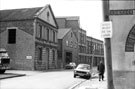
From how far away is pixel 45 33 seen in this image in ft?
136

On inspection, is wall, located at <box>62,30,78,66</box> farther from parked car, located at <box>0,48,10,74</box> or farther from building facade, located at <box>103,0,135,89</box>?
building facade, located at <box>103,0,135,89</box>

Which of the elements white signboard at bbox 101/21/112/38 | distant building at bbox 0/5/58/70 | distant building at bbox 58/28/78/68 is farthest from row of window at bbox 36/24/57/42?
white signboard at bbox 101/21/112/38

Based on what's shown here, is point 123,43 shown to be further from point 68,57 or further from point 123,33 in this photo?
point 68,57

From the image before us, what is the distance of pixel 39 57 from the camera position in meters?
38.4

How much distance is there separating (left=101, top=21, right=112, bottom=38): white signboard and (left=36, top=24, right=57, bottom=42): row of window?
30.6m

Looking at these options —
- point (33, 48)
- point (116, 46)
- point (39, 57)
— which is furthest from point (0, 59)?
Result: point (116, 46)

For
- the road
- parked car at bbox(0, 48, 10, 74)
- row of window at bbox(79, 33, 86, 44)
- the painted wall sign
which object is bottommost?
the road

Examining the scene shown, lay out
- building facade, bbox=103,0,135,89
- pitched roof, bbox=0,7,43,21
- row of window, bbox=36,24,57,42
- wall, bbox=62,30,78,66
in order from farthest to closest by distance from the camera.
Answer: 1. wall, bbox=62,30,78,66
2. row of window, bbox=36,24,57,42
3. pitched roof, bbox=0,7,43,21
4. building facade, bbox=103,0,135,89

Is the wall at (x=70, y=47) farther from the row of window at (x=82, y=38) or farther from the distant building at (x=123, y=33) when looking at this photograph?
the distant building at (x=123, y=33)

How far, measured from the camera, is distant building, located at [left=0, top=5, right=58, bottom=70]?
35.8 metres

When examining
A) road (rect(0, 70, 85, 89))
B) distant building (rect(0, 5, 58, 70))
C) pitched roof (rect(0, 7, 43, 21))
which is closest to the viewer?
road (rect(0, 70, 85, 89))

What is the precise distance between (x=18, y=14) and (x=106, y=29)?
33.2m

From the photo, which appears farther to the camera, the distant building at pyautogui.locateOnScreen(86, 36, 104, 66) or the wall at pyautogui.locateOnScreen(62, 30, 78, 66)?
the distant building at pyautogui.locateOnScreen(86, 36, 104, 66)

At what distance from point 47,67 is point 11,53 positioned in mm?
7843
